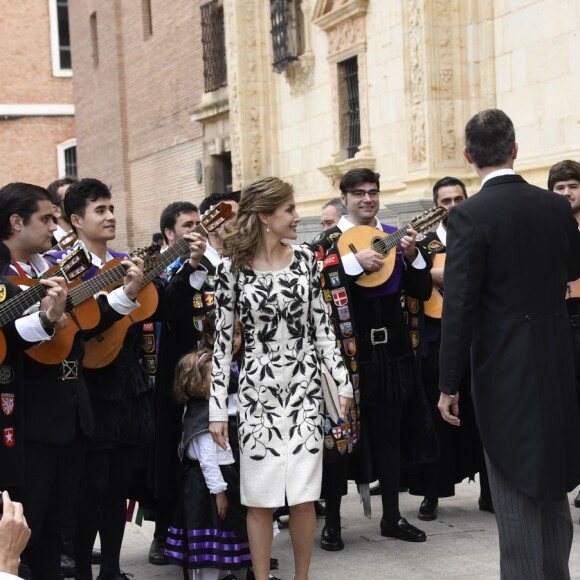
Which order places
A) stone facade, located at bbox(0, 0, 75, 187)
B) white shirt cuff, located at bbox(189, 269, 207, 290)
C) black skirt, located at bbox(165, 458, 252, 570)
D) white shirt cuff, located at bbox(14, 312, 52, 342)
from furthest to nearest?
stone facade, located at bbox(0, 0, 75, 187)
white shirt cuff, located at bbox(189, 269, 207, 290)
black skirt, located at bbox(165, 458, 252, 570)
white shirt cuff, located at bbox(14, 312, 52, 342)

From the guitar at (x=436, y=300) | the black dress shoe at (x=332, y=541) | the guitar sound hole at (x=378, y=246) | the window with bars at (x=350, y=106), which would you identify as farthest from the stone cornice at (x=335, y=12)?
the black dress shoe at (x=332, y=541)

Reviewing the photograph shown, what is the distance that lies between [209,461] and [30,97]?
102ft

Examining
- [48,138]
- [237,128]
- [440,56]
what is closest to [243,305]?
[440,56]

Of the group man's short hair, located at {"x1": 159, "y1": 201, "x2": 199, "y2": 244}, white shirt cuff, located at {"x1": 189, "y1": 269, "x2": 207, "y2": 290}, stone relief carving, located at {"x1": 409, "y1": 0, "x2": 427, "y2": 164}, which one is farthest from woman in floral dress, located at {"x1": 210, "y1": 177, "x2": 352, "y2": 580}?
stone relief carving, located at {"x1": 409, "y1": 0, "x2": 427, "y2": 164}

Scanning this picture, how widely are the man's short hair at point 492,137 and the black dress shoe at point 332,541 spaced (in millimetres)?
2633

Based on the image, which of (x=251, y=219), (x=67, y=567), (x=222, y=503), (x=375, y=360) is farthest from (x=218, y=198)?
(x=67, y=567)

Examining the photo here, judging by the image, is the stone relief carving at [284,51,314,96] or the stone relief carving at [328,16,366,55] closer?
the stone relief carving at [328,16,366,55]

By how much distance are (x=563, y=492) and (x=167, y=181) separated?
20145 mm

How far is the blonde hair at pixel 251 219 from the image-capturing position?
4.88 m

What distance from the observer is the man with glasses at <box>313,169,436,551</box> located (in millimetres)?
5934

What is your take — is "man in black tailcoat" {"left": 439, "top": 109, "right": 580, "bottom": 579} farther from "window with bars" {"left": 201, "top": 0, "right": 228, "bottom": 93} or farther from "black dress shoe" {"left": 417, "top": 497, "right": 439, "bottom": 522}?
"window with bars" {"left": 201, "top": 0, "right": 228, "bottom": 93}

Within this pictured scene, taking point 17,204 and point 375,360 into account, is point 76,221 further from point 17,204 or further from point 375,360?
point 375,360

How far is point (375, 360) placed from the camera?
604 centimetres

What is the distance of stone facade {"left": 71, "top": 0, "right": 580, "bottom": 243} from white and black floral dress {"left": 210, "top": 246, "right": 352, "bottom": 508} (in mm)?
6380
